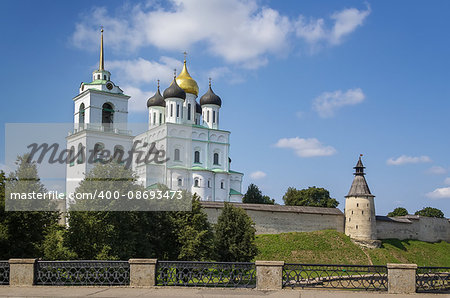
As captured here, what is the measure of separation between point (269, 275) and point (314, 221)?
94.2ft

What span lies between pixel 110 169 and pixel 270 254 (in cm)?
1524

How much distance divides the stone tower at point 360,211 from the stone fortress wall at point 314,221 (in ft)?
2.74

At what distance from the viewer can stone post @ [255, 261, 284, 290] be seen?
1180 cm

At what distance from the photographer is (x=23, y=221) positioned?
826 inches

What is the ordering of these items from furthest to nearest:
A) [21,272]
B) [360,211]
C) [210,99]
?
Answer: [210,99], [360,211], [21,272]

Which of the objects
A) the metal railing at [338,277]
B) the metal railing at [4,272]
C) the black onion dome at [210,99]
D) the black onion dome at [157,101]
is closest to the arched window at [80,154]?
the black onion dome at [157,101]

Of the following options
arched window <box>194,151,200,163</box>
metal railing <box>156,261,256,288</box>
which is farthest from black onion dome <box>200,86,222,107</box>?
metal railing <box>156,261,256,288</box>

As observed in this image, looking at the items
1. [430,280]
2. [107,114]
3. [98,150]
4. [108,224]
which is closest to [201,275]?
[430,280]

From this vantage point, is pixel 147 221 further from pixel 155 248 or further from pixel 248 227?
pixel 248 227

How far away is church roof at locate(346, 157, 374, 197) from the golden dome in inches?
686

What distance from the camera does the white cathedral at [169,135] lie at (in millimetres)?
43125

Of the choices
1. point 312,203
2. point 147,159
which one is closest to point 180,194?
point 147,159

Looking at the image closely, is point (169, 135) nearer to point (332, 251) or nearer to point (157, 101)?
point (157, 101)

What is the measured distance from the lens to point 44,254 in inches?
794
